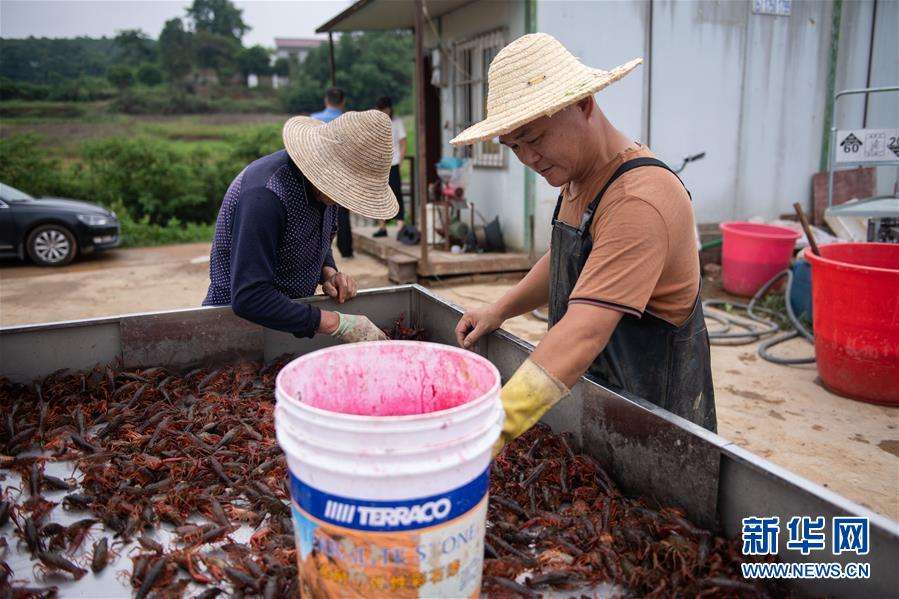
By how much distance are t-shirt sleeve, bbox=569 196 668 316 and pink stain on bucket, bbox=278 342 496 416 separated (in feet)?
1.67

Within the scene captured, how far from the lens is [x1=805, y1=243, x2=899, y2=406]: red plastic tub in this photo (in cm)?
498

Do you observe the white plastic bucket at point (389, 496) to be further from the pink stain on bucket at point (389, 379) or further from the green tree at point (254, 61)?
the green tree at point (254, 61)

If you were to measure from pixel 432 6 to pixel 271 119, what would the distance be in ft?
108

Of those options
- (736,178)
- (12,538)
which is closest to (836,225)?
(736,178)

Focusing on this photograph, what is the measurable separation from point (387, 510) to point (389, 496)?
30mm

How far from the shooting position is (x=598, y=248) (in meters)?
2.03

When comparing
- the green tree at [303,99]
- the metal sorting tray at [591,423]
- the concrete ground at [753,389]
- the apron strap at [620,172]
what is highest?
the green tree at [303,99]

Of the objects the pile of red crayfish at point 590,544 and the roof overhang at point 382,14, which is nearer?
the pile of red crayfish at point 590,544

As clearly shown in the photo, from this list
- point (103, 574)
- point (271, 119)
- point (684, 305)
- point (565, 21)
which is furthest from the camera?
point (271, 119)

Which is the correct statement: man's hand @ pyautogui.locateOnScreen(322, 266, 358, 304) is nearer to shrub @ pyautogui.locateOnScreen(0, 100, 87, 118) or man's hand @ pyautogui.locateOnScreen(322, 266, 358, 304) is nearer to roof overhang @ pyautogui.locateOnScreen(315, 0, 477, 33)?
roof overhang @ pyautogui.locateOnScreen(315, 0, 477, 33)

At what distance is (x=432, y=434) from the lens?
123cm

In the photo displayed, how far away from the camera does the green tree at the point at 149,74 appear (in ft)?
157


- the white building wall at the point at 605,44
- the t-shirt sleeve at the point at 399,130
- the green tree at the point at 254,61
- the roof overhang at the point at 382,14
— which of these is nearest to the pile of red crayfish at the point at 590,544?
the white building wall at the point at 605,44

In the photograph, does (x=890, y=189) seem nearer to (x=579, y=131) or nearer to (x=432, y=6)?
(x=432, y=6)
